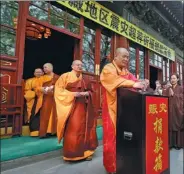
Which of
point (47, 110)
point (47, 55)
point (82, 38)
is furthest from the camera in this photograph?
point (47, 55)

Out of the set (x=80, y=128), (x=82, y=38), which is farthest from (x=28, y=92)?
(x=82, y=38)

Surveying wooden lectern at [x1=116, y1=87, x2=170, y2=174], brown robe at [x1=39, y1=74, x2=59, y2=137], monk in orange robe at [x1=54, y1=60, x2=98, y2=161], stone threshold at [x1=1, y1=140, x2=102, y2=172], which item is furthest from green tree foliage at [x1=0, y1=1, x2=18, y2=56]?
wooden lectern at [x1=116, y1=87, x2=170, y2=174]

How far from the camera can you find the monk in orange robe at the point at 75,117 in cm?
309

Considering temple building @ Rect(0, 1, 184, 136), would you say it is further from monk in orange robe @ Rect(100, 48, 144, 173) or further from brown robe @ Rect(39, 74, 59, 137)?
monk in orange robe @ Rect(100, 48, 144, 173)

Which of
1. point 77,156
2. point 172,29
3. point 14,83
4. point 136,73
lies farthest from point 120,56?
point 172,29

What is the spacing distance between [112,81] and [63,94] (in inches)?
38.6

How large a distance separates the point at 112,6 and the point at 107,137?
4.32 m

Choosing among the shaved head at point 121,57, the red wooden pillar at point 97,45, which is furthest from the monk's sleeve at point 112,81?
the red wooden pillar at point 97,45

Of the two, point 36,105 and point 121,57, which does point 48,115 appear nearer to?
point 36,105

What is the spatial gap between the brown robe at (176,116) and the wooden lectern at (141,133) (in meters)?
2.47

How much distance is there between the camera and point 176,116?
457cm

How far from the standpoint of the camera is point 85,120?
321cm

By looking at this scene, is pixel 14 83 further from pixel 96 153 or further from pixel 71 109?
pixel 96 153

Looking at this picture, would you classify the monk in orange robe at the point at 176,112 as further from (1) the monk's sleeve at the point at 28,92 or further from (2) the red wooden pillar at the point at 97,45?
(1) the monk's sleeve at the point at 28,92
